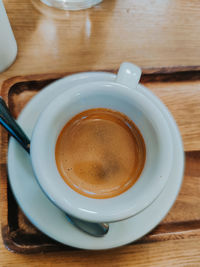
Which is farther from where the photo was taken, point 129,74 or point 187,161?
point 187,161

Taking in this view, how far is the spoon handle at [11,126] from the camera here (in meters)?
0.48

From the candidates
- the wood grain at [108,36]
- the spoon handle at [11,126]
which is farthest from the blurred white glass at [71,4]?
the spoon handle at [11,126]

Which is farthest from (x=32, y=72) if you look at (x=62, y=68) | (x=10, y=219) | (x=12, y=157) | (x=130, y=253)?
(x=130, y=253)

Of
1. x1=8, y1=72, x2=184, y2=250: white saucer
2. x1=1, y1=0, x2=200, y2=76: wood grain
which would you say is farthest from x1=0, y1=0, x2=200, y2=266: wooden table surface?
x1=8, y1=72, x2=184, y2=250: white saucer

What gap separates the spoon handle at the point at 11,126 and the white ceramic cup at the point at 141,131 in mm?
55

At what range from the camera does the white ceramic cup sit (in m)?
0.44

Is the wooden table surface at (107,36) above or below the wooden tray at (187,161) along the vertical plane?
above

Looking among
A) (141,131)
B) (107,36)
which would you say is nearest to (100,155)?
(141,131)

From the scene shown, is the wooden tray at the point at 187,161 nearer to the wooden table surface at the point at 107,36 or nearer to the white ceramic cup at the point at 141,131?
the wooden table surface at the point at 107,36

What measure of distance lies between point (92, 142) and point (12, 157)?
18 centimetres

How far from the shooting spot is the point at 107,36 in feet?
2.21

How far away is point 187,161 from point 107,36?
0.37 metres

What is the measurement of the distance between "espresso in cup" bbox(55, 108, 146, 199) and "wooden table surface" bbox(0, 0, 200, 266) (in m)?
0.13

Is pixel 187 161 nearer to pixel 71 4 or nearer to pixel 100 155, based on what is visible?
pixel 100 155
